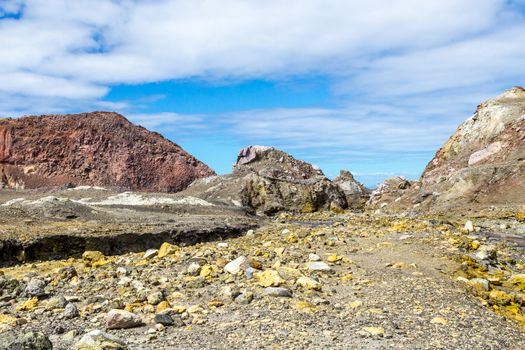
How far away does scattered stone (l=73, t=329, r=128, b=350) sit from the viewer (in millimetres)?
5586

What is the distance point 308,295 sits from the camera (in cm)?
767

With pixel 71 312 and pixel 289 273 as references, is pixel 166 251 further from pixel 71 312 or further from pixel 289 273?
pixel 71 312

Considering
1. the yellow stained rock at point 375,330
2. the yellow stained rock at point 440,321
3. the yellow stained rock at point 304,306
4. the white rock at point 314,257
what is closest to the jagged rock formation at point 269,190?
the white rock at point 314,257

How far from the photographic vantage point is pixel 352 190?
4169 centimetres

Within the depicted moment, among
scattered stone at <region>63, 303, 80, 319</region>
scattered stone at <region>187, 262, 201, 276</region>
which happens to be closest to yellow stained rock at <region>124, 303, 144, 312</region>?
scattered stone at <region>63, 303, 80, 319</region>

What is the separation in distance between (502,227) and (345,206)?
708 inches

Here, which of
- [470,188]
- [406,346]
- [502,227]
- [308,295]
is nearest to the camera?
[406,346]

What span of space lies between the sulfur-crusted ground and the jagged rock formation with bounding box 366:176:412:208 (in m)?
22.2

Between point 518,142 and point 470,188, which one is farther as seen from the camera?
point 518,142

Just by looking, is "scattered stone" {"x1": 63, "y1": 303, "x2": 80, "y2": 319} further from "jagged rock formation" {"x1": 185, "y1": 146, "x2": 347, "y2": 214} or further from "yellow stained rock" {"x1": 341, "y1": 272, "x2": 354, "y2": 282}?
"jagged rock formation" {"x1": 185, "y1": 146, "x2": 347, "y2": 214}

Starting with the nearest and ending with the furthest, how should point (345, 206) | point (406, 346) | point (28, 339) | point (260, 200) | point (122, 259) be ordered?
point (28, 339) < point (406, 346) < point (122, 259) < point (260, 200) < point (345, 206)

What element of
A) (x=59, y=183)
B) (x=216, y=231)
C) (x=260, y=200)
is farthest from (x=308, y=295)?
(x=59, y=183)

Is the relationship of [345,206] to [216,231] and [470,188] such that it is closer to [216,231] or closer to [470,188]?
[470,188]

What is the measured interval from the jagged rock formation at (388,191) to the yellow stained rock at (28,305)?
27.3 m
